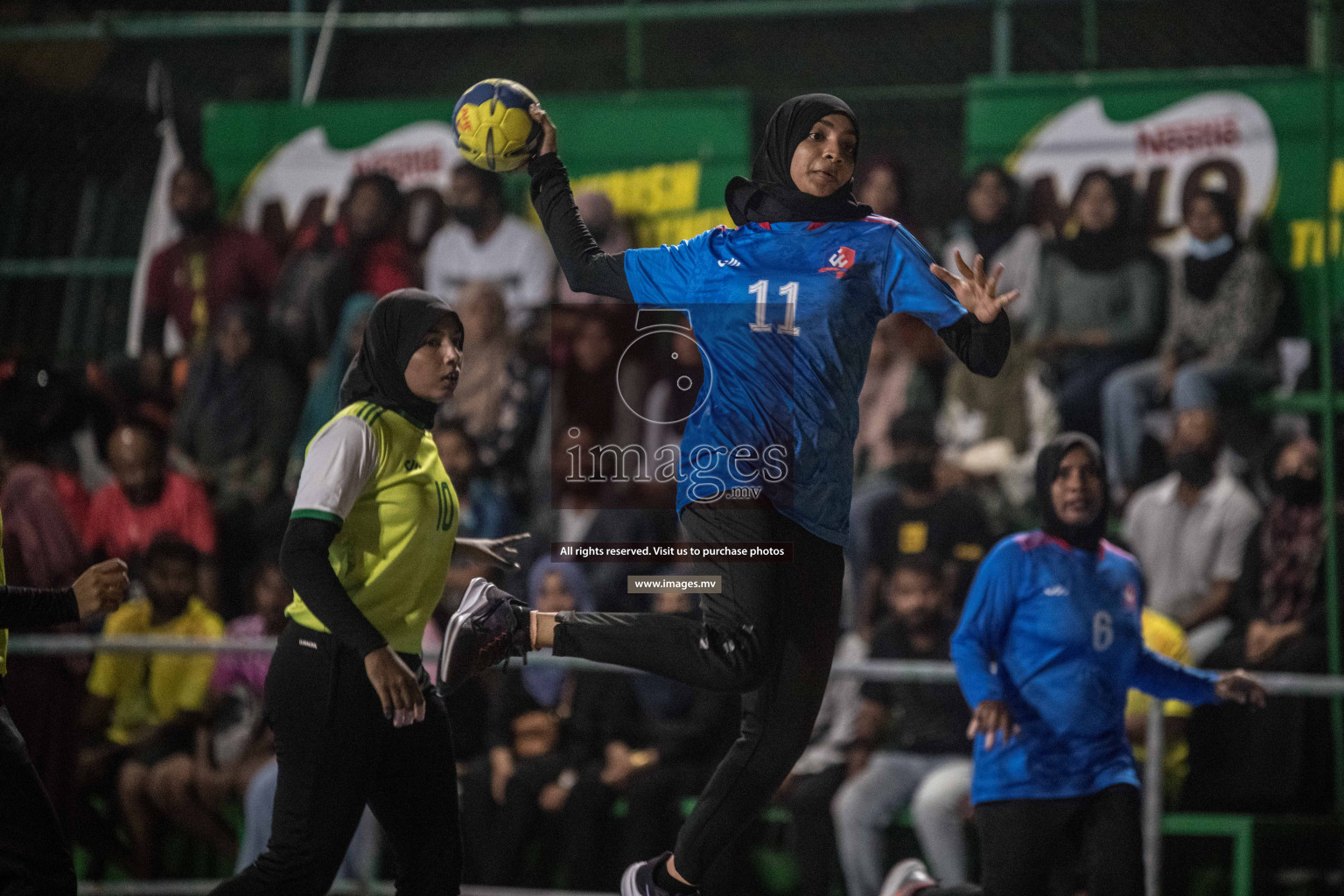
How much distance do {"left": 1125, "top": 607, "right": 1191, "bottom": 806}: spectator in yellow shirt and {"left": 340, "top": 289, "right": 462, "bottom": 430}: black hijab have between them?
3726mm

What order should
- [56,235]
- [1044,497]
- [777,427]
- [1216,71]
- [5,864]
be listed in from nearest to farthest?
[5,864] < [777,427] < [1044,497] < [1216,71] < [56,235]

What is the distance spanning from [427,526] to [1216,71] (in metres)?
6.01

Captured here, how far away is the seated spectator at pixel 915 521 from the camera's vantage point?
7320 millimetres

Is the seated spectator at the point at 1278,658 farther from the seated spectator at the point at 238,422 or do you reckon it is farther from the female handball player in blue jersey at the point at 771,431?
the seated spectator at the point at 238,422

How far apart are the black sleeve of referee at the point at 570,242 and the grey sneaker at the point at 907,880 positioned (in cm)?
236

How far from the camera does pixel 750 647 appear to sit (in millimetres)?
3955

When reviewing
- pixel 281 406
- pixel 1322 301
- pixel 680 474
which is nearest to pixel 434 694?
pixel 680 474

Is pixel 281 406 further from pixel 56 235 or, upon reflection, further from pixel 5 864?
pixel 5 864

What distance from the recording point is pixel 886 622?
22.6ft

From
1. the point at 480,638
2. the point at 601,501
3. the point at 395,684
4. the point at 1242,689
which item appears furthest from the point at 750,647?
the point at 601,501

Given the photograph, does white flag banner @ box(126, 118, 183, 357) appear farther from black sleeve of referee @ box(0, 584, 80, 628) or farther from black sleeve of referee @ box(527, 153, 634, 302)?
black sleeve of referee @ box(0, 584, 80, 628)

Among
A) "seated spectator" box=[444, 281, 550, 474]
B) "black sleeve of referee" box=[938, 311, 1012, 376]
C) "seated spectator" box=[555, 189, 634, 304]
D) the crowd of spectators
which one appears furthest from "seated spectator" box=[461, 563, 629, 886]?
"black sleeve of referee" box=[938, 311, 1012, 376]

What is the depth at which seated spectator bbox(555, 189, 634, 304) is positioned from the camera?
8352 mm

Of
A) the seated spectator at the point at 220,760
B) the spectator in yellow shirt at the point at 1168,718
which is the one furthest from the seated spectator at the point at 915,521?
the seated spectator at the point at 220,760
